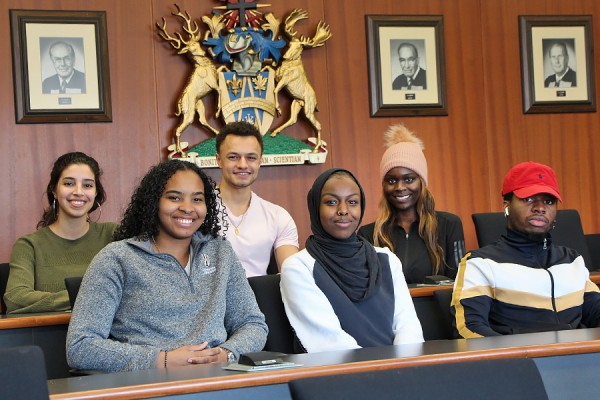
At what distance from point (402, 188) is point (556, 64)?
238 cm

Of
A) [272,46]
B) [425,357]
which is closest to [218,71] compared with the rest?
[272,46]

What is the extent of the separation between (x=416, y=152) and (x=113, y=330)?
2019 mm

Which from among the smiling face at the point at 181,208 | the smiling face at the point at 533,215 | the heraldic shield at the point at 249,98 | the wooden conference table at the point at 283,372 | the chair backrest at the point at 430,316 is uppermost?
the heraldic shield at the point at 249,98

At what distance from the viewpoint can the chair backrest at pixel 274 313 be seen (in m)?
3.01

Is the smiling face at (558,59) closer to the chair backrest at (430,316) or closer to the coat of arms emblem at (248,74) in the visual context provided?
the coat of arms emblem at (248,74)

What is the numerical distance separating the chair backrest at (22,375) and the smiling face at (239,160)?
2790mm

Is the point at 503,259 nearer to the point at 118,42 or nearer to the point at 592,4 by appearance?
the point at 118,42

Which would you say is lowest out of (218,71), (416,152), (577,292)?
(577,292)

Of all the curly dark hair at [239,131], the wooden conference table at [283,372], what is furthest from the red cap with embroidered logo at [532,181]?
the curly dark hair at [239,131]

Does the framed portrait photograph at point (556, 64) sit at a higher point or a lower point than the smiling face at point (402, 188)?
higher

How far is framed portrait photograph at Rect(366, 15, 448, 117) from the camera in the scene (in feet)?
18.5

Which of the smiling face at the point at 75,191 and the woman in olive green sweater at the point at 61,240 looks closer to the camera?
the woman in olive green sweater at the point at 61,240

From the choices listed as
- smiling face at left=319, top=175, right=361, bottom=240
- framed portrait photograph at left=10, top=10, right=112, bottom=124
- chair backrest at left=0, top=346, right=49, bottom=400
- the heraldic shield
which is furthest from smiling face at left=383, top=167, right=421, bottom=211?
chair backrest at left=0, top=346, right=49, bottom=400

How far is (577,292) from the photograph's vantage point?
3.16m
